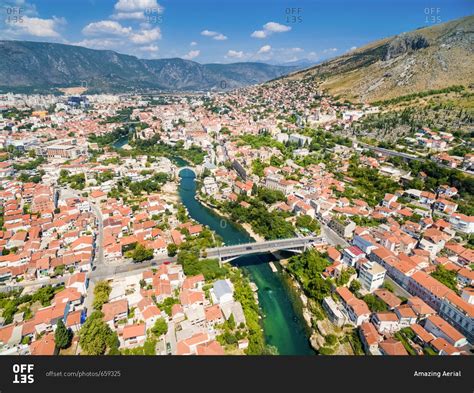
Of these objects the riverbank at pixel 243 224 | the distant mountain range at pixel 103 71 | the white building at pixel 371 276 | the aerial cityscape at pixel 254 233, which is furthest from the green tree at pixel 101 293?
the distant mountain range at pixel 103 71

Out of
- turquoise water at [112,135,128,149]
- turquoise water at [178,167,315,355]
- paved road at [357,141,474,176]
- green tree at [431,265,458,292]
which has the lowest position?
turquoise water at [178,167,315,355]

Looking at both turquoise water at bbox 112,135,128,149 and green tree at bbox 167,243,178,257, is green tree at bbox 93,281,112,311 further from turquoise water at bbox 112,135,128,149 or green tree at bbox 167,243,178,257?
turquoise water at bbox 112,135,128,149

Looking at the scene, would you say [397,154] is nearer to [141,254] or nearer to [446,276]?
[446,276]

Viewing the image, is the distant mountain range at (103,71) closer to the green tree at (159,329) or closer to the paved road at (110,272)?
the paved road at (110,272)

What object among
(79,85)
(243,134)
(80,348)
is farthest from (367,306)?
(79,85)

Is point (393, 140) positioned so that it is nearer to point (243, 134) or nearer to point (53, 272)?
point (243, 134)
